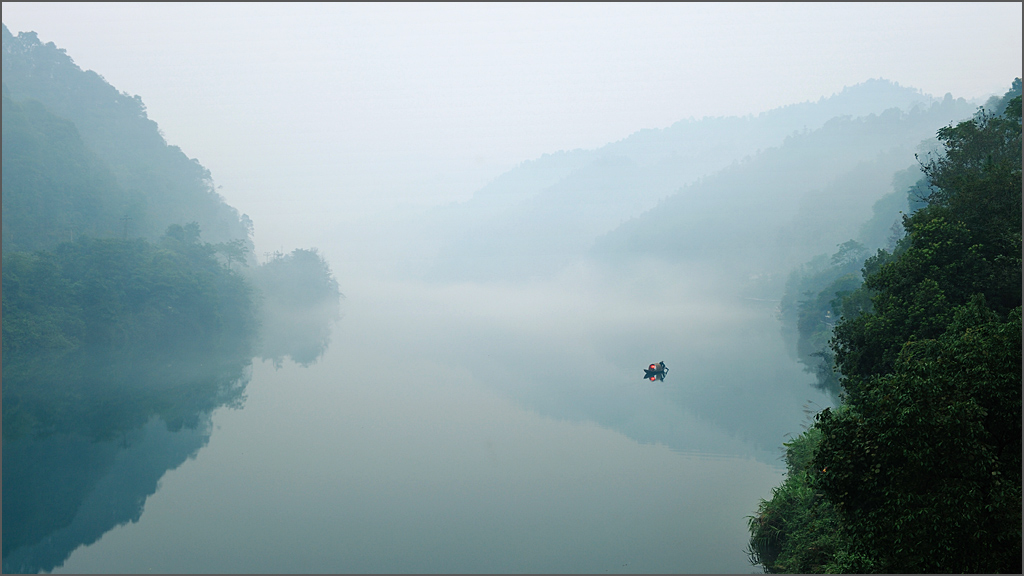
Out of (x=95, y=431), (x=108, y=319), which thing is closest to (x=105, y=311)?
(x=108, y=319)

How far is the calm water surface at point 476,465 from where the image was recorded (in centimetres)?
1096

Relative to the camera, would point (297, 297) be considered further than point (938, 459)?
Yes

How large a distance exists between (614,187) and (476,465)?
121m

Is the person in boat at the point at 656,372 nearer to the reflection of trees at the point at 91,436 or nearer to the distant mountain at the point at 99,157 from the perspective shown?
the reflection of trees at the point at 91,436

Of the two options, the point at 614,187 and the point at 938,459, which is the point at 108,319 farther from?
the point at 614,187

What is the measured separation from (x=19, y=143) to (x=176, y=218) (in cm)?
1322

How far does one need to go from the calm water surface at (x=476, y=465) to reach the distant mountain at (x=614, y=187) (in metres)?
78.6

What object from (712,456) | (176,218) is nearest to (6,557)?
(712,456)

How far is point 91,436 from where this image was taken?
18141 millimetres

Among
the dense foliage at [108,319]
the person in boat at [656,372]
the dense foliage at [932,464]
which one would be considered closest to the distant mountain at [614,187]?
the dense foliage at [108,319]

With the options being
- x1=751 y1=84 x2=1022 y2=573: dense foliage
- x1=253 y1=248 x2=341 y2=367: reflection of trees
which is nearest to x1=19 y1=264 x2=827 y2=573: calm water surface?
x1=751 y1=84 x2=1022 y2=573: dense foliage

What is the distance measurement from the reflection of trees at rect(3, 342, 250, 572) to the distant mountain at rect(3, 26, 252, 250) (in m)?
14.2

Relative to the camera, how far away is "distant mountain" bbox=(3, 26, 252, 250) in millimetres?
39031

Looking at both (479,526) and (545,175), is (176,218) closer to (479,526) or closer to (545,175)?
(479,526)
